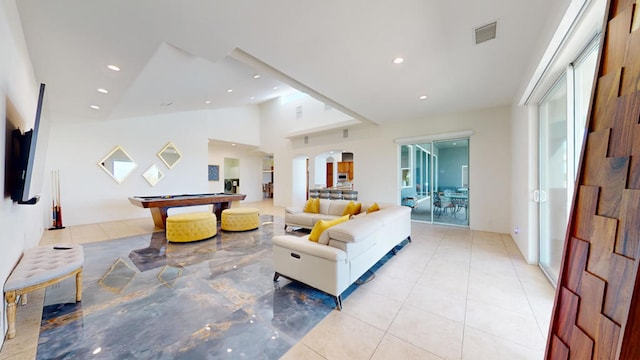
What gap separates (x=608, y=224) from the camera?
93 centimetres

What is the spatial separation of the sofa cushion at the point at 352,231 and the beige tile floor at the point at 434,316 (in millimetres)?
656

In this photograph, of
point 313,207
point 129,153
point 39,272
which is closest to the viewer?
point 39,272

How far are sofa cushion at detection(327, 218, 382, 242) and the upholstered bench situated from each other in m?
2.58

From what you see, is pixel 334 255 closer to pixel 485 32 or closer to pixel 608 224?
pixel 608 224

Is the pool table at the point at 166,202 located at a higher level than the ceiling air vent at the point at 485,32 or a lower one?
lower

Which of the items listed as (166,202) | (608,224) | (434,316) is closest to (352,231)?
(434,316)

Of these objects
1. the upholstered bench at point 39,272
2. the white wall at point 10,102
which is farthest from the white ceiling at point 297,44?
the upholstered bench at point 39,272

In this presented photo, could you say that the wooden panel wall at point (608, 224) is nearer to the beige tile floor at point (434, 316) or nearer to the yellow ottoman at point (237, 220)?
the beige tile floor at point (434, 316)

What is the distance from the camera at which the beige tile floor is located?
1.68m

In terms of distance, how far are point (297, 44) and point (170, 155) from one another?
7.00m

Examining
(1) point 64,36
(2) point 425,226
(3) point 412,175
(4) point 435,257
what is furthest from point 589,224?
(3) point 412,175

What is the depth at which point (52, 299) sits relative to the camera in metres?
2.37

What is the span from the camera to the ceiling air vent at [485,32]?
8.16 ft

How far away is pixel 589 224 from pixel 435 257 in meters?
2.82
